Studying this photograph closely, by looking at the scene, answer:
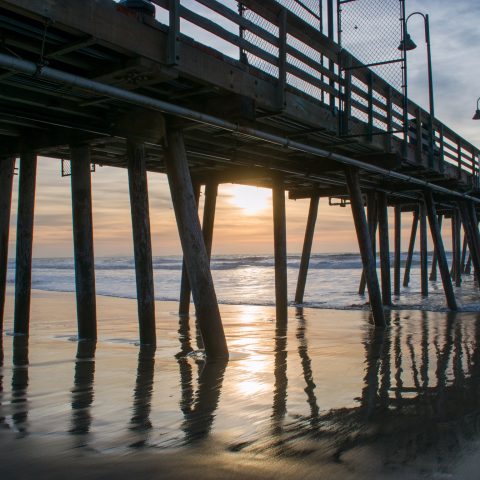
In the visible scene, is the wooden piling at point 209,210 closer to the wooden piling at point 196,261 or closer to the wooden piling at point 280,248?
the wooden piling at point 280,248

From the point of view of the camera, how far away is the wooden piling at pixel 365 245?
11.9m

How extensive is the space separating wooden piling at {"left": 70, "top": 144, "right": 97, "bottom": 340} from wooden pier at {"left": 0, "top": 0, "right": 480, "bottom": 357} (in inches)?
0.6

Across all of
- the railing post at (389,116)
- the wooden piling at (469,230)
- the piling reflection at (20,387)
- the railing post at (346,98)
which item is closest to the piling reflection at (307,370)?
the piling reflection at (20,387)

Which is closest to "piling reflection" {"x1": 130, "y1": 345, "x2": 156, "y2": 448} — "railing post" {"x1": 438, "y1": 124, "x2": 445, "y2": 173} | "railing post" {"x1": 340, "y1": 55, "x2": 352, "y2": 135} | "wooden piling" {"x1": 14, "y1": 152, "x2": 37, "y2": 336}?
"wooden piling" {"x1": 14, "y1": 152, "x2": 37, "y2": 336}

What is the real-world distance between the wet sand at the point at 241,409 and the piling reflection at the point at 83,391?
0.05 feet

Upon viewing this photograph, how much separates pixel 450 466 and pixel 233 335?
21.6 ft

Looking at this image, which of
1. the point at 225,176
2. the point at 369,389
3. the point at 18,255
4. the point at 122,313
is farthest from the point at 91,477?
the point at 122,313

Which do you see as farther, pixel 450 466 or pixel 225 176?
pixel 225 176

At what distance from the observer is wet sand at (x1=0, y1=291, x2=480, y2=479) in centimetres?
376

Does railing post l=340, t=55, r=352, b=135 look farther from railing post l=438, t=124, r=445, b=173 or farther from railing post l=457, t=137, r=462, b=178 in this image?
railing post l=457, t=137, r=462, b=178

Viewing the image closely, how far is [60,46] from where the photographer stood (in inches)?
205

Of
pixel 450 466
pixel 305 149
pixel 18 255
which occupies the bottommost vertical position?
pixel 450 466

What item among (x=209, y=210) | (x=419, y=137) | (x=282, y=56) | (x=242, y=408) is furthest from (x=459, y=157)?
(x=242, y=408)

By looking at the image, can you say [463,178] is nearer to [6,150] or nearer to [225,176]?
[225,176]
